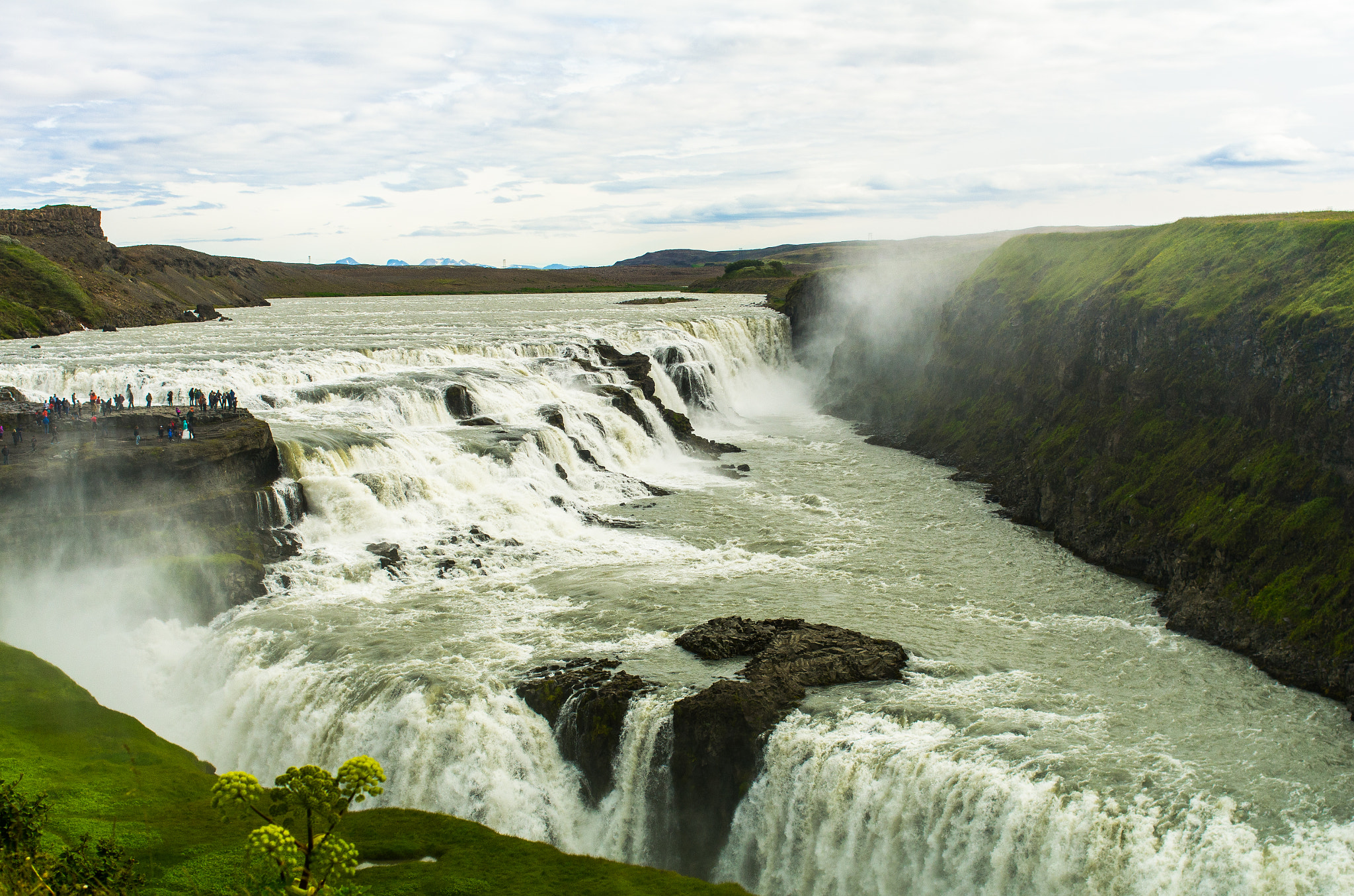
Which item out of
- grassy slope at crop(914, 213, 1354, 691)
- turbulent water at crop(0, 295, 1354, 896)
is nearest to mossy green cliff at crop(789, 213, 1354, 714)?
grassy slope at crop(914, 213, 1354, 691)

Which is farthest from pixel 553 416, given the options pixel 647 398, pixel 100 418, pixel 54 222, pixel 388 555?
pixel 54 222

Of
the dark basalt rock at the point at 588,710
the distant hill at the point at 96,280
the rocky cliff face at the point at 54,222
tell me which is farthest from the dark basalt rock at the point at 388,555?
the rocky cliff face at the point at 54,222

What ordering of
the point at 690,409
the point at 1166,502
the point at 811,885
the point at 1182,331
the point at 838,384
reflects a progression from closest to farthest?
the point at 811,885, the point at 1166,502, the point at 1182,331, the point at 690,409, the point at 838,384

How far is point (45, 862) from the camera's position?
12.1 m

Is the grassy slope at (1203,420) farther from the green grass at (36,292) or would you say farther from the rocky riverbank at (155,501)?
the green grass at (36,292)

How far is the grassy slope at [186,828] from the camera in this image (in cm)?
1405

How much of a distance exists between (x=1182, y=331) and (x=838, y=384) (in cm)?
3254

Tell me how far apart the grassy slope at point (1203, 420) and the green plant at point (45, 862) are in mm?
23195

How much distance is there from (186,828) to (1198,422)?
2988cm

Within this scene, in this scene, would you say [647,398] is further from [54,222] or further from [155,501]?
[54,222]

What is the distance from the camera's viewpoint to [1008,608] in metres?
25.6

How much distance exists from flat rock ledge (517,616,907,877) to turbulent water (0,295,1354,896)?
0.33 meters

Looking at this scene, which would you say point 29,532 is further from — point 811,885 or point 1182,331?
point 1182,331

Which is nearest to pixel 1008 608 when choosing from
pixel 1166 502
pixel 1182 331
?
pixel 1166 502
